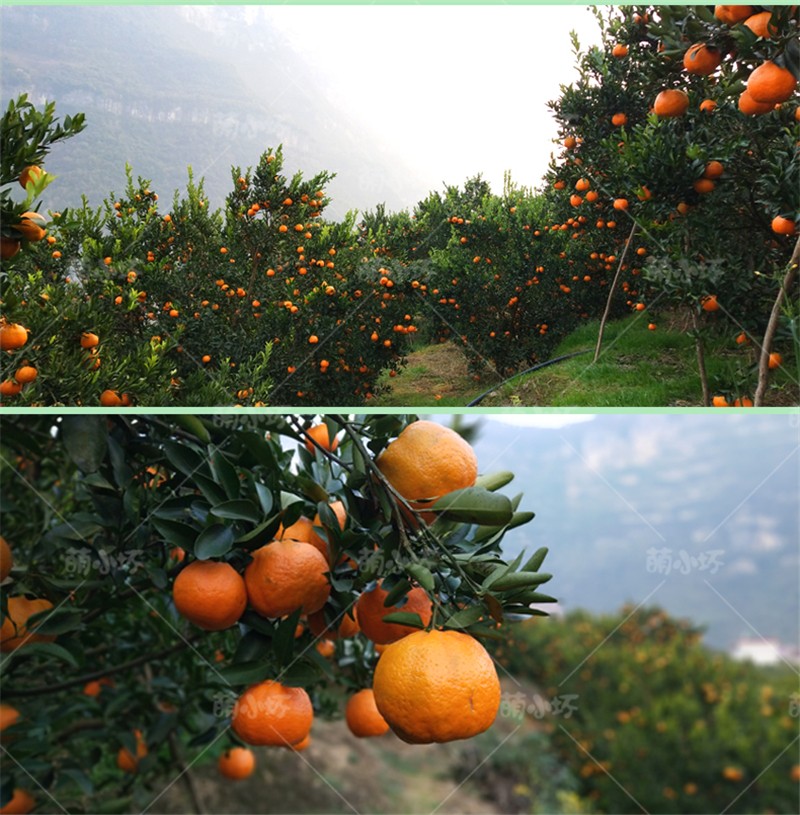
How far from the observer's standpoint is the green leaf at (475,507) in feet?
1.77

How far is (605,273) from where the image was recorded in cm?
154

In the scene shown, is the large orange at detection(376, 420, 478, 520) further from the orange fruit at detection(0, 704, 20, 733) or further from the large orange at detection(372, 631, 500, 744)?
the orange fruit at detection(0, 704, 20, 733)

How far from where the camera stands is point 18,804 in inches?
40.2

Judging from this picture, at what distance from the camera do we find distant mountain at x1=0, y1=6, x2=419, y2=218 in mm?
1208

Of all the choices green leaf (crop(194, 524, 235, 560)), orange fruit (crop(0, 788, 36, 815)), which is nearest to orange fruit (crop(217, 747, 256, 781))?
orange fruit (crop(0, 788, 36, 815))

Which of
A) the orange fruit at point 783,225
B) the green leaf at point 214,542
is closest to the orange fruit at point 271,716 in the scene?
the green leaf at point 214,542

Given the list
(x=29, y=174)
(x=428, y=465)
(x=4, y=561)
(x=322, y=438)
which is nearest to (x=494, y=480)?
(x=428, y=465)

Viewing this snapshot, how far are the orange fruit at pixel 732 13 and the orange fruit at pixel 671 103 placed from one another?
0.82 feet

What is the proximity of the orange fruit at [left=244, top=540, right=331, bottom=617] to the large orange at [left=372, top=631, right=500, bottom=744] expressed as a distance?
112 millimetres

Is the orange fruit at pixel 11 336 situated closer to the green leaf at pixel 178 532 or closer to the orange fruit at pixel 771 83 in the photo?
the green leaf at pixel 178 532

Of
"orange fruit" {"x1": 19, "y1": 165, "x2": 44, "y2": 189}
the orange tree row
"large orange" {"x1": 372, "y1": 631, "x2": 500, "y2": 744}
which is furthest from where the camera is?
the orange tree row

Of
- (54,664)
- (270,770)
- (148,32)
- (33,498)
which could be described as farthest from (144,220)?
(270,770)

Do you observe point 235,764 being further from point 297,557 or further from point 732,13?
point 732,13

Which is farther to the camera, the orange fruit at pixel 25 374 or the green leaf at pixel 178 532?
the orange fruit at pixel 25 374
